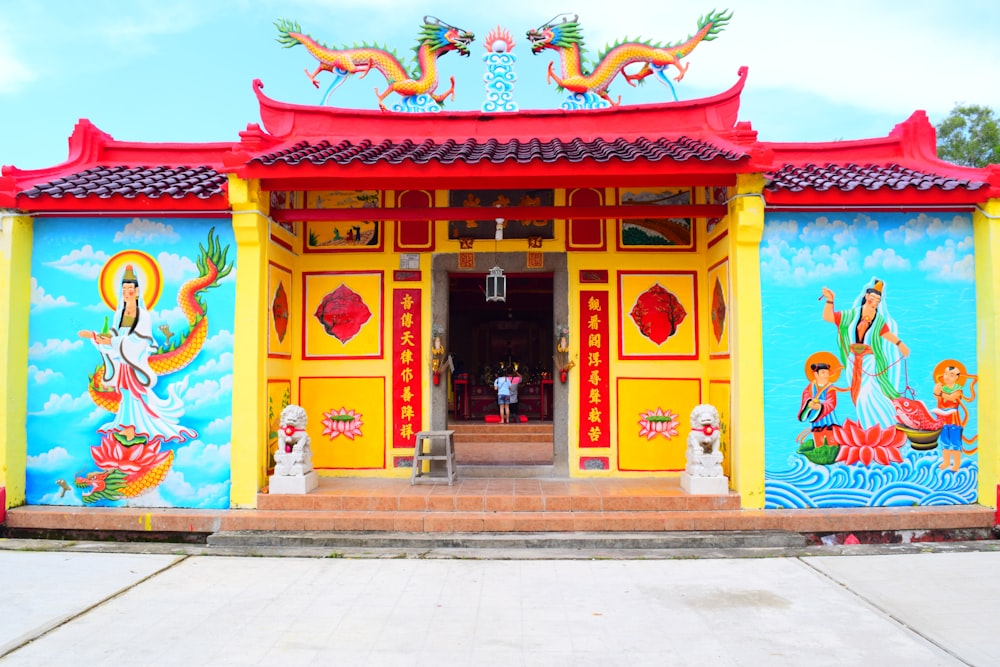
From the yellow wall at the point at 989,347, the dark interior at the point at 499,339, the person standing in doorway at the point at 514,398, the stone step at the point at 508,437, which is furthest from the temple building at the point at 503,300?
the dark interior at the point at 499,339

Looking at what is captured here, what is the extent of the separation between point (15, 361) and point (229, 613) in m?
4.06

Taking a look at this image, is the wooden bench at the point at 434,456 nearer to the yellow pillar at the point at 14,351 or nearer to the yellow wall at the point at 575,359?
the yellow wall at the point at 575,359

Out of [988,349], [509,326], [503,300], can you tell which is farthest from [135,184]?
[509,326]

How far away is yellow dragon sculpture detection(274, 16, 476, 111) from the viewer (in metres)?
8.66

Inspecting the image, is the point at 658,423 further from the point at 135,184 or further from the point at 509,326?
the point at 509,326

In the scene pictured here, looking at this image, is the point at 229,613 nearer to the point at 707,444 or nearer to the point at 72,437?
the point at 72,437

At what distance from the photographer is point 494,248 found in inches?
316

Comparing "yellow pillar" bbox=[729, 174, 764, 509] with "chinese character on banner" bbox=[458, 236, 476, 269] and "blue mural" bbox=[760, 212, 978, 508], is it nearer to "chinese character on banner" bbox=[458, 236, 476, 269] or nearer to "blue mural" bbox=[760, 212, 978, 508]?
"blue mural" bbox=[760, 212, 978, 508]

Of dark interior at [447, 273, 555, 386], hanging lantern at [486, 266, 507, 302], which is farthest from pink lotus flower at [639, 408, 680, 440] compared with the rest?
dark interior at [447, 273, 555, 386]

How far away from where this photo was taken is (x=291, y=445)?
6.86 meters

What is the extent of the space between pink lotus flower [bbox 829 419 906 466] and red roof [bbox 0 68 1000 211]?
2.18 meters

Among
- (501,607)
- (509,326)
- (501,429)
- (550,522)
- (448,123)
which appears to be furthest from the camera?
(509,326)

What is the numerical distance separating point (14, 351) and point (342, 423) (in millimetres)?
3273

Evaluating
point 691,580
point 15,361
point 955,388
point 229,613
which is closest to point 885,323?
point 955,388
